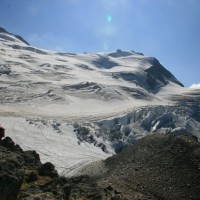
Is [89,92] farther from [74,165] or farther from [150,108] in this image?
[74,165]

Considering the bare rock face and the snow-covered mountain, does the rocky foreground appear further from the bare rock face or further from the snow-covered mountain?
the snow-covered mountain

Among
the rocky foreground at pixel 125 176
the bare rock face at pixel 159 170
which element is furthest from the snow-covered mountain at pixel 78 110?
the rocky foreground at pixel 125 176

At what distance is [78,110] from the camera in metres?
64.5

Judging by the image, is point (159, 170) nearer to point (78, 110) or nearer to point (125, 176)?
point (125, 176)

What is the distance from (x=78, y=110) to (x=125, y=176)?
4251 centimetres

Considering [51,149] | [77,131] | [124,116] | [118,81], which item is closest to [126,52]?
[118,81]

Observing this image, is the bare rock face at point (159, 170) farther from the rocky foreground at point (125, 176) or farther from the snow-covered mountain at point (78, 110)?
the snow-covered mountain at point (78, 110)

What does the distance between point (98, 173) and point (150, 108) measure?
45.2 m

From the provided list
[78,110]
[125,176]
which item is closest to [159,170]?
[125,176]

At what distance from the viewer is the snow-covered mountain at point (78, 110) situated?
42.0 meters

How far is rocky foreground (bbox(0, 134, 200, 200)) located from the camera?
11772mm

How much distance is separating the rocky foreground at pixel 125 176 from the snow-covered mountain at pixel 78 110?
8376 millimetres

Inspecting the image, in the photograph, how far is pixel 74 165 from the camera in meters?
34.6

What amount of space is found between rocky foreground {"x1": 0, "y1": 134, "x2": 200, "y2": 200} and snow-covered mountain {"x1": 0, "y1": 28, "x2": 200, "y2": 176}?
838 centimetres
